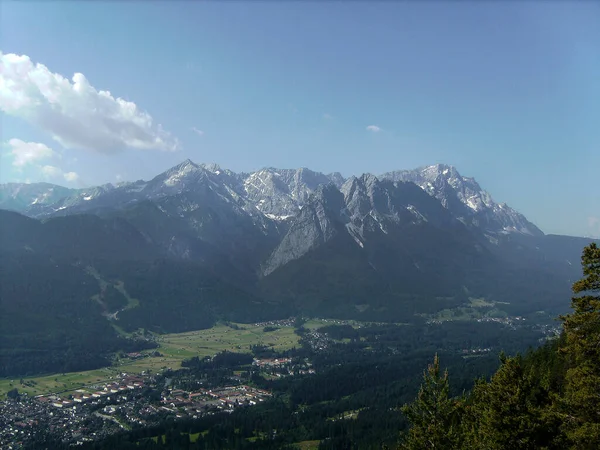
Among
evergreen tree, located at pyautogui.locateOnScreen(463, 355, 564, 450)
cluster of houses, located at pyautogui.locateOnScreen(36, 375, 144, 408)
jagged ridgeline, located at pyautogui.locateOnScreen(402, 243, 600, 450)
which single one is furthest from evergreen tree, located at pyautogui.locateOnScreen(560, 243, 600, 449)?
cluster of houses, located at pyautogui.locateOnScreen(36, 375, 144, 408)

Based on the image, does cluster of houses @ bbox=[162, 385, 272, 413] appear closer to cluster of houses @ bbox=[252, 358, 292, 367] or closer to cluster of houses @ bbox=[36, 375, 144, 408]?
cluster of houses @ bbox=[36, 375, 144, 408]

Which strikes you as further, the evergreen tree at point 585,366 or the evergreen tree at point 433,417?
the evergreen tree at point 433,417

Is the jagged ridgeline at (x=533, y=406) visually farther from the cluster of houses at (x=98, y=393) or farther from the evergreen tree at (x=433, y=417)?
the cluster of houses at (x=98, y=393)

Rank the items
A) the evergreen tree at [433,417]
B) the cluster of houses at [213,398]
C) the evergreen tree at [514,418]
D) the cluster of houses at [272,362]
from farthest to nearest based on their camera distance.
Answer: the cluster of houses at [272,362]
the cluster of houses at [213,398]
the evergreen tree at [433,417]
the evergreen tree at [514,418]

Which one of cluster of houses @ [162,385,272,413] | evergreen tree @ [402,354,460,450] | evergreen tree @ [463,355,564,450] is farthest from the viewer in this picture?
cluster of houses @ [162,385,272,413]

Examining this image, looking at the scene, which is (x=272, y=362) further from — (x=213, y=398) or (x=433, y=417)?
(x=433, y=417)

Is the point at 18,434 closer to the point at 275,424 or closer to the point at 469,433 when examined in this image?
the point at 275,424

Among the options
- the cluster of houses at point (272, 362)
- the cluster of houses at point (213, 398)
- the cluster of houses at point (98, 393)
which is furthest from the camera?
the cluster of houses at point (272, 362)

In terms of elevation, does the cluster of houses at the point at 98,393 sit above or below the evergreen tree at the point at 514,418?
below

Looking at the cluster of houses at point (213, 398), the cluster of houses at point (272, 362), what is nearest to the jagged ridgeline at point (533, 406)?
the cluster of houses at point (213, 398)
